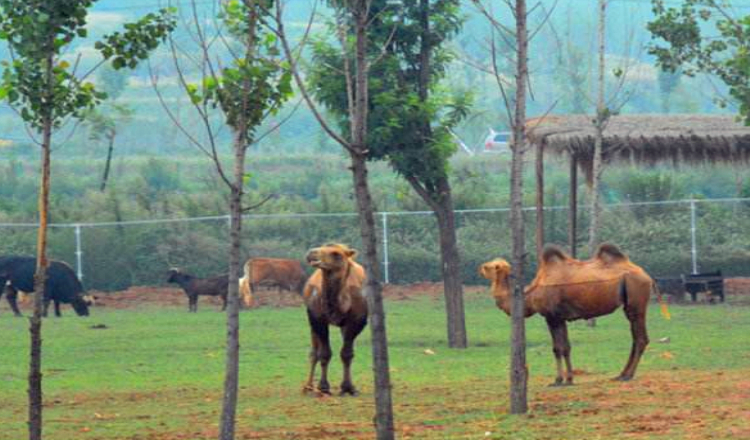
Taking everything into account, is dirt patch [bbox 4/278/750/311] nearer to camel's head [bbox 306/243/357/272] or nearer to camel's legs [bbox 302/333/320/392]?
camel's legs [bbox 302/333/320/392]

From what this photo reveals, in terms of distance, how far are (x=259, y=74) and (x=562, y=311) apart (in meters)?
7.20

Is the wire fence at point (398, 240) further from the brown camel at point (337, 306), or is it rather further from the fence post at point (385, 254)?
the brown camel at point (337, 306)

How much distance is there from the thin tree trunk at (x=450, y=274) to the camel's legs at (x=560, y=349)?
575 cm

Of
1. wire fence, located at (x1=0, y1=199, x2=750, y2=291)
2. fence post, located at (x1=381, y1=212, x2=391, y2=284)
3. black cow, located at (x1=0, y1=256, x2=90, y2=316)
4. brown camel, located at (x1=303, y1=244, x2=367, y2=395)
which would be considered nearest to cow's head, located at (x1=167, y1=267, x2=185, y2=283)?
black cow, located at (x1=0, y1=256, x2=90, y2=316)

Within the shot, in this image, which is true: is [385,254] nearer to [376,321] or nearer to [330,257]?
[330,257]

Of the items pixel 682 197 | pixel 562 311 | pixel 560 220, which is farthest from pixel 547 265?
pixel 682 197

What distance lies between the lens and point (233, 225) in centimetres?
1105

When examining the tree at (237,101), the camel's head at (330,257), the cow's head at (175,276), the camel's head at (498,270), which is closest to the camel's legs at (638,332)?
the camel's head at (498,270)

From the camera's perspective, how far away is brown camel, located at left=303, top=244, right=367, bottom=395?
53.3ft

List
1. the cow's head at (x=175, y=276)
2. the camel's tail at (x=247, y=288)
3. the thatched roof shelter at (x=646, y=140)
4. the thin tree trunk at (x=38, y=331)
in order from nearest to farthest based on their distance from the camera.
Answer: the thin tree trunk at (x=38, y=331) → the thatched roof shelter at (x=646, y=140) → the camel's tail at (x=247, y=288) → the cow's head at (x=175, y=276)

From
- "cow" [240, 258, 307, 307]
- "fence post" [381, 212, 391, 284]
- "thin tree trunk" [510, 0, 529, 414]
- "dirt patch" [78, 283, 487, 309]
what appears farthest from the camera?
"fence post" [381, 212, 391, 284]

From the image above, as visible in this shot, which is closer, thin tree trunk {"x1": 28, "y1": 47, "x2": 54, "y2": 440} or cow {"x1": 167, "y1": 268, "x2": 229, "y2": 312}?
thin tree trunk {"x1": 28, "y1": 47, "x2": 54, "y2": 440}

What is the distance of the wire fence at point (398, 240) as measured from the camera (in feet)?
117

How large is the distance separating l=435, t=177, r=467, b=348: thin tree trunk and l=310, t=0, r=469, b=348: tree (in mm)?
16
